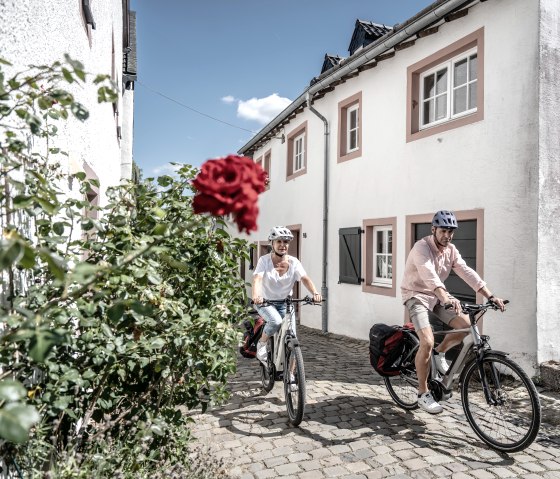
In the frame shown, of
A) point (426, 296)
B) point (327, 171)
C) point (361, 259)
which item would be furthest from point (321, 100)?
→ point (426, 296)

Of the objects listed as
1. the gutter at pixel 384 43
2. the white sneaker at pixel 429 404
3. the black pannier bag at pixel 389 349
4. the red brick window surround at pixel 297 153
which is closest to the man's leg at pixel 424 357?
the white sneaker at pixel 429 404

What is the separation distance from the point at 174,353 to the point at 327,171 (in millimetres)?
8430

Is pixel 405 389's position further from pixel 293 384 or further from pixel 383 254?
pixel 383 254

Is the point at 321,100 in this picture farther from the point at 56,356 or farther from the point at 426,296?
the point at 56,356

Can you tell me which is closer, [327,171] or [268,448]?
[268,448]

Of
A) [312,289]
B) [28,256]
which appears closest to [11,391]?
[28,256]

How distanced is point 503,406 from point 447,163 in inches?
166

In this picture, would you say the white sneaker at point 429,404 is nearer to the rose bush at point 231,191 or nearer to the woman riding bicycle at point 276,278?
the woman riding bicycle at point 276,278

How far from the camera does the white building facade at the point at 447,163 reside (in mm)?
5883

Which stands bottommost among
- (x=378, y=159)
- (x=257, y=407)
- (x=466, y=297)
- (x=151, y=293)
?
Answer: (x=257, y=407)

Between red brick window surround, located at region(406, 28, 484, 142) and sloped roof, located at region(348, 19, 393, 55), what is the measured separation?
473 centimetres

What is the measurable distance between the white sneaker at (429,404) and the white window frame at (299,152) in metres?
9.09

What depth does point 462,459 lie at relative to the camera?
363 centimetres

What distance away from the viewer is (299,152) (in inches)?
523
